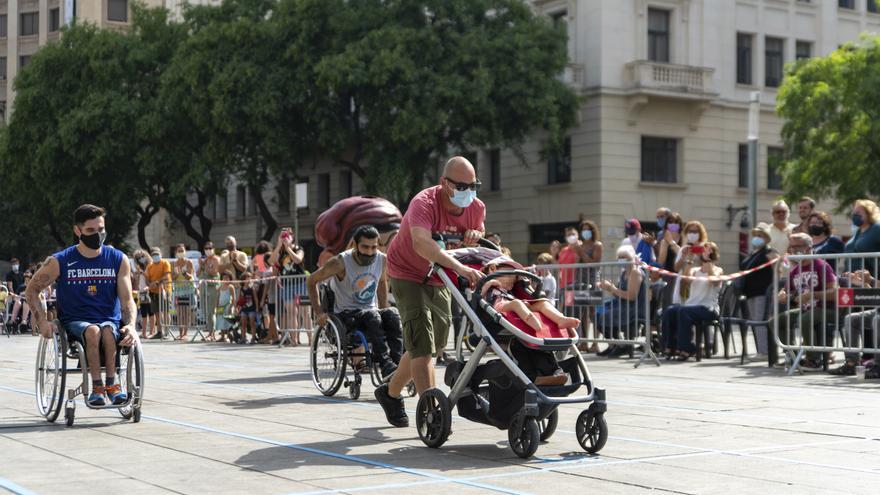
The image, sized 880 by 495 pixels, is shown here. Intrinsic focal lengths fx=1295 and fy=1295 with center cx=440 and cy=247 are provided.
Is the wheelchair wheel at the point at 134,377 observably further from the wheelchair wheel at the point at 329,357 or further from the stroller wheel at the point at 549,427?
the stroller wheel at the point at 549,427

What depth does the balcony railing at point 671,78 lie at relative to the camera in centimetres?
4022

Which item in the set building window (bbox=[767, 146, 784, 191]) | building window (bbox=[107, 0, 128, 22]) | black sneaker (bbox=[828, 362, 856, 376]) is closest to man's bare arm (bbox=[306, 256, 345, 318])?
black sneaker (bbox=[828, 362, 856, 376])

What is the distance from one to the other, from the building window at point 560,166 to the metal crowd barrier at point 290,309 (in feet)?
65.3

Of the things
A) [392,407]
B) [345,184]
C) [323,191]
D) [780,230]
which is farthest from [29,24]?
[392,407]

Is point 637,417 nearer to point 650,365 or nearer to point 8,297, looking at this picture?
point 650,365

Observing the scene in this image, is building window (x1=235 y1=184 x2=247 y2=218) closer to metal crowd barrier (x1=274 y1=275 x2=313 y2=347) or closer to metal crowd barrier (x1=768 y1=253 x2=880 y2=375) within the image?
metal crowd barrier (x1=274 y1=275 x2=313 y2=347)

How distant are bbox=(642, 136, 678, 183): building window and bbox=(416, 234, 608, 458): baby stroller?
110 feet

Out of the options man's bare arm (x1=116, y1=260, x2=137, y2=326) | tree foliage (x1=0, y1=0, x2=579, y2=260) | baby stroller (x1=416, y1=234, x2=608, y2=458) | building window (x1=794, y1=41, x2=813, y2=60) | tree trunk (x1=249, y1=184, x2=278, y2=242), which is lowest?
baby stroller (x1=416, y1=234, x2=608, y2=458)

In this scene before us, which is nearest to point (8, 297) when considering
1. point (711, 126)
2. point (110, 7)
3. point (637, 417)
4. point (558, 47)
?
point (558, 47)

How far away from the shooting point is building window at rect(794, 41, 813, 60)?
44969 mm

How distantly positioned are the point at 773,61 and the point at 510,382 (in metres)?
38.8

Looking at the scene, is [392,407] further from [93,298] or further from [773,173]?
[773,173]

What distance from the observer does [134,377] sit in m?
9.73

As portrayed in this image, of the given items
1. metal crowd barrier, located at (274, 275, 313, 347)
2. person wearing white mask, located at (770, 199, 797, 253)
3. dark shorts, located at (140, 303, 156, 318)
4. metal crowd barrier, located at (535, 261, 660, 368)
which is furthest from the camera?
dark shorts, located at (140, 303, 156, 318)
